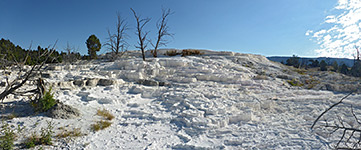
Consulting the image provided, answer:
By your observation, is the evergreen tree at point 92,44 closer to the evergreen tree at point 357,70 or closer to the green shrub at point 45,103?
the green shrub at point 45,103

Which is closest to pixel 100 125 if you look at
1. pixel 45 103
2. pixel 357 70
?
pixel 45 103

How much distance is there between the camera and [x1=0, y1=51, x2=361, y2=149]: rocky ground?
4.05m

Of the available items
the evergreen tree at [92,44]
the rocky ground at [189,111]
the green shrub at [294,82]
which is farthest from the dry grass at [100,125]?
the evergreen tree at [92,44]

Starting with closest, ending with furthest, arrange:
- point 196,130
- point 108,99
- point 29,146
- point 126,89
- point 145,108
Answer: point 29,146 < point 196,130 < point 145,108 < point 108,99 < point 126,89

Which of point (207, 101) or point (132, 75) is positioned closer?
point (207, 101)

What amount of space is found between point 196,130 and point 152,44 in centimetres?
1496

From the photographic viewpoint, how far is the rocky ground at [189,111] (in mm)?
4051

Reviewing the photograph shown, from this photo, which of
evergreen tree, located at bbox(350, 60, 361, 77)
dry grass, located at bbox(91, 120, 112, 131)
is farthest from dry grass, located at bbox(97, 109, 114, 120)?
evergreen tree, located at bbox(350, 60, 361, 77)

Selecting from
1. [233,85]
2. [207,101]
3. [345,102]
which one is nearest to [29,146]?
[207,101]

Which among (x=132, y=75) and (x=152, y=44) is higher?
(x=152, y=44)

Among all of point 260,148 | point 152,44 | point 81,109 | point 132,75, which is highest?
point 152,44

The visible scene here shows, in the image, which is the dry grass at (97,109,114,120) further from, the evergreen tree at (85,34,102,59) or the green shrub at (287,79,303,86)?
the evergreen tree at (85,34,102,59)

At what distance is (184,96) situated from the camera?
22.8ft

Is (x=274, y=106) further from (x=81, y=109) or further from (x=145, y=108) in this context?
(x=81, y=109)
